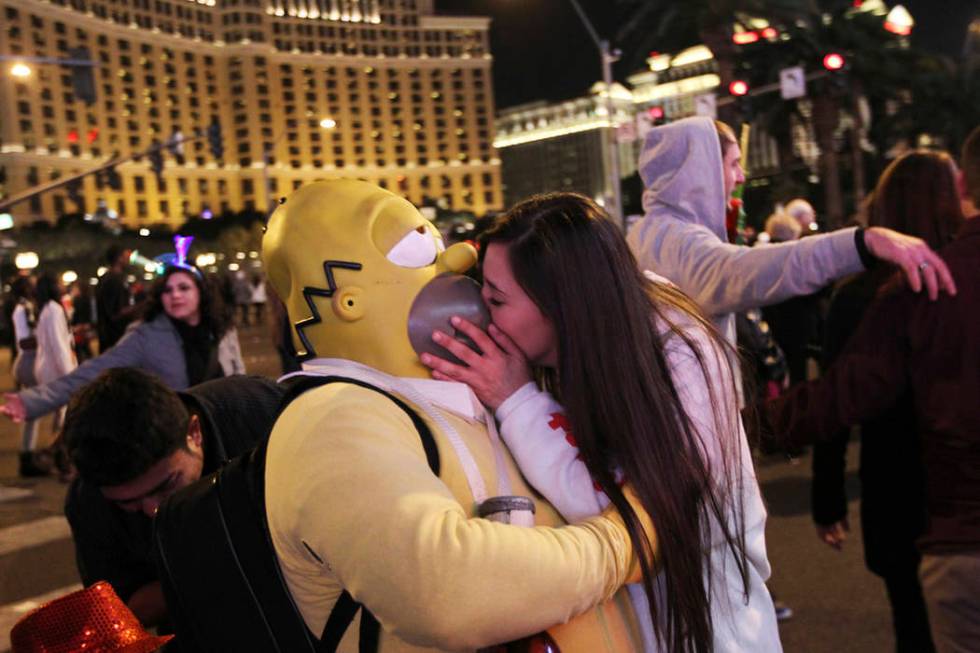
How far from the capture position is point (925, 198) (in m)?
3.07

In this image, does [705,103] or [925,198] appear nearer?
[925,198]

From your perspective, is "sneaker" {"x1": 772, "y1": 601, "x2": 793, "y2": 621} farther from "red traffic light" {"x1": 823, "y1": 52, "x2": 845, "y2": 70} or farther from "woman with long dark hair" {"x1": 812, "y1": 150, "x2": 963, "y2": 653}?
"red traffic light" {"x1": 823, "y1": 52, "x2": 845, "y2": 70}

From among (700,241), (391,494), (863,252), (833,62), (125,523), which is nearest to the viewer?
(391,494)

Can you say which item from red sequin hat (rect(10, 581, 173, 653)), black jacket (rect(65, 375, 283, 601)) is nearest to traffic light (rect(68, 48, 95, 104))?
black jacket (rect(65, 375, 283, 601))

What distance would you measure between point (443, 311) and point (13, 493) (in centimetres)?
793

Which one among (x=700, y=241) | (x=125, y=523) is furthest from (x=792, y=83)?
(x=125, y=523)

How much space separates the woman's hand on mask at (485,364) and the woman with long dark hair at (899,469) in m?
1.56

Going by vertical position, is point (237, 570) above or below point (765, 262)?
below

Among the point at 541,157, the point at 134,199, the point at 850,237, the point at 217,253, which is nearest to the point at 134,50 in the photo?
the point at 134,199

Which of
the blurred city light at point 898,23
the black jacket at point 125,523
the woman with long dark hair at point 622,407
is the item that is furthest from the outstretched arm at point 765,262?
the blurred city light at point 898,23

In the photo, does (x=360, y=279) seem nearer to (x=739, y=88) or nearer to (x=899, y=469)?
(x=899, y=469)

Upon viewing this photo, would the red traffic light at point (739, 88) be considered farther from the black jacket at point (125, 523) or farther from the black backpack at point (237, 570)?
the black backpack at point (237, 570)

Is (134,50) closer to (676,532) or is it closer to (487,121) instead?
(487,121)

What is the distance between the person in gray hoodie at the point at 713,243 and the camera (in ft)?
8.60
